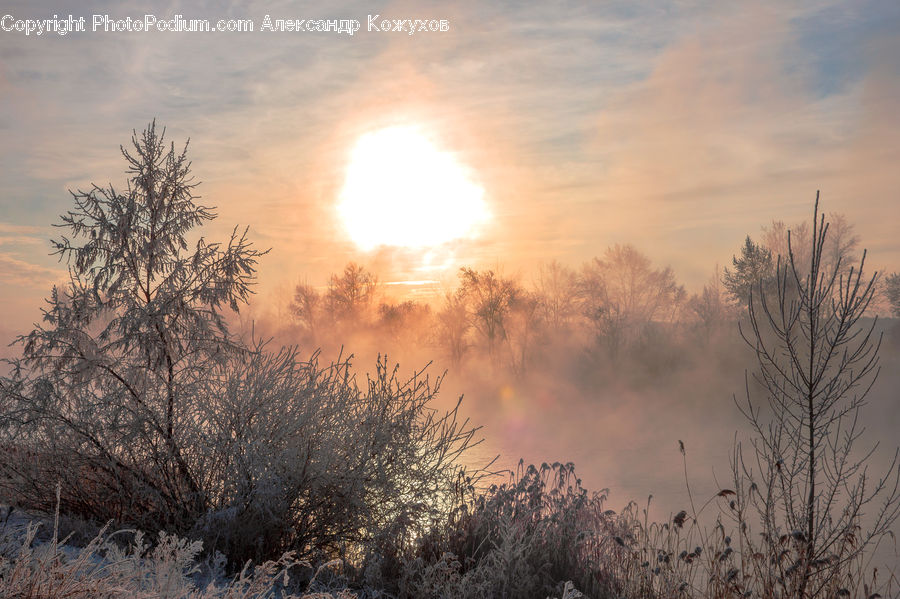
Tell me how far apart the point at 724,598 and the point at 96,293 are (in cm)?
766

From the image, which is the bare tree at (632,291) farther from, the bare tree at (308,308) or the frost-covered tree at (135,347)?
the frost-covered tree at (135,347)

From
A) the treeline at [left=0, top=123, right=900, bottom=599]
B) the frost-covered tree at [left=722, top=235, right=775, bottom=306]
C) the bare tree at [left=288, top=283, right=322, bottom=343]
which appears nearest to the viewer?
the treeline at [left=0, top=123, right=900, bottom=599]

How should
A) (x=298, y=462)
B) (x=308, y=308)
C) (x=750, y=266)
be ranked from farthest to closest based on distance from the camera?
(x=308, y=308), (x=750, y=266), (x=298, y=462)

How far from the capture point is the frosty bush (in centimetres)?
672

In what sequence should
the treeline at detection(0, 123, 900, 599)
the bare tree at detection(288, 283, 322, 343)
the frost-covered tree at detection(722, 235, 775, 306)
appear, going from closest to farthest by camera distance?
the treeline at detection(0, 123, 900, 599)
the frost-covered tree at detection(722, 235, 775, 306)
the bare tree at detection(288, 283, 322, 343)

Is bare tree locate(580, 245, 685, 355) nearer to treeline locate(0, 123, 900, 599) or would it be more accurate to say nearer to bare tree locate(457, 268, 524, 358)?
bare tree locate(457, 268, 524, 358)

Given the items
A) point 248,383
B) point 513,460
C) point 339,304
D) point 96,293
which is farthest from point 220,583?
point 339,304

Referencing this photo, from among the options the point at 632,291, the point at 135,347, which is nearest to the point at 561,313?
the point at 632,291

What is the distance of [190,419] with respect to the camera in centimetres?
720

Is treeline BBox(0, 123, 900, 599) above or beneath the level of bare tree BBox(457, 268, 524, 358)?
beneath

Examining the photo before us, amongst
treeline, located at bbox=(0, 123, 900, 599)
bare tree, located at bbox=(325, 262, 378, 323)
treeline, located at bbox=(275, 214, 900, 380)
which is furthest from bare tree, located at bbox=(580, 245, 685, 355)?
treeline, located at bbox=(0, 123, 900, 599)

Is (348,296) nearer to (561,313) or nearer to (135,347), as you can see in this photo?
(561,313)

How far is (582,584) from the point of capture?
663 cm

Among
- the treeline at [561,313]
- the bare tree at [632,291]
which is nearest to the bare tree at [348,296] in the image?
the treeline at [561,313]
